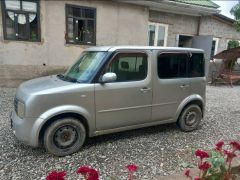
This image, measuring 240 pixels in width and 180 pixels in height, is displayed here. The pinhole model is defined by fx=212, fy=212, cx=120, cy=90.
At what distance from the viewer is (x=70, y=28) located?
9578 millimetres

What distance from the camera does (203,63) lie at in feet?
16.0

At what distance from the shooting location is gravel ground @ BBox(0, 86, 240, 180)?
3254mm

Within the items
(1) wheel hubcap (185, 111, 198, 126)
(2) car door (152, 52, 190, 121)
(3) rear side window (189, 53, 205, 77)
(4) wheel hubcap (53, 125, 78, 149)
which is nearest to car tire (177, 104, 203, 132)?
(1) wheel hubcap (185, 111, 198, 126)

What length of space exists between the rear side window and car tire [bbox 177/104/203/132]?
738mm

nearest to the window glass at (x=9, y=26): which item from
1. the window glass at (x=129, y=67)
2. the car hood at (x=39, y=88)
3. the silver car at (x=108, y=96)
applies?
the silver car at (x=108, y=96)

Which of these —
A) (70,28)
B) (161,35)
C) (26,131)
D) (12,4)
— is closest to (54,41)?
(70,28)

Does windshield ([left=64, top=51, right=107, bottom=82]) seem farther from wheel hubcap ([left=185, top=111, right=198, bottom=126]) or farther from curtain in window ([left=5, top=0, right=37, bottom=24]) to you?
curtain in window ([left=5, top=0, right=37, bottom=24])

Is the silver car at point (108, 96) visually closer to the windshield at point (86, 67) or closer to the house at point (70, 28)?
the windshield at point (86, 67)

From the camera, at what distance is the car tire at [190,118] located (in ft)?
15.9

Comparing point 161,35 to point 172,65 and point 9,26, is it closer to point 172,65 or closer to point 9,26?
point 9,26

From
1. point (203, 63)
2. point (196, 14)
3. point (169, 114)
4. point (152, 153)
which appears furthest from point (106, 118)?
point (196, 14)

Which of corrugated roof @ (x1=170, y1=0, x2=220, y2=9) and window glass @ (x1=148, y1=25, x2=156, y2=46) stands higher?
corrugated roof @ (x1=170, y1=0, x2=220, y2=9)

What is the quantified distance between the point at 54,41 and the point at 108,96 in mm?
6448

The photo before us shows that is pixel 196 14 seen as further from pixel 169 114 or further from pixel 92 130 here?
pixel 92 130
